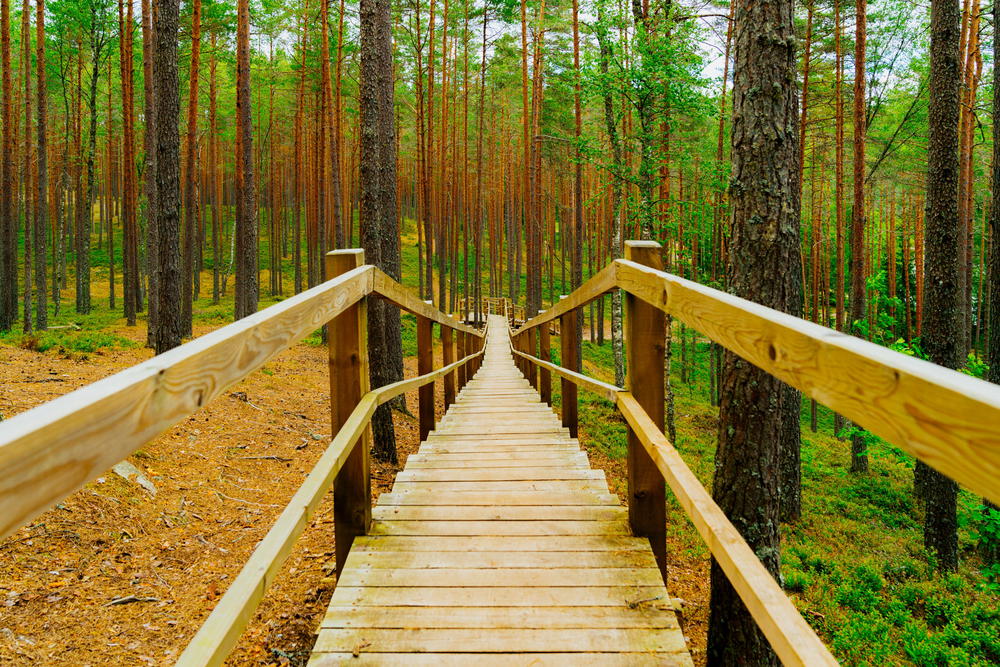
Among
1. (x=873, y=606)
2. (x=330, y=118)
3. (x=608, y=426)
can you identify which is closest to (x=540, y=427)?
(x=873, y=606)

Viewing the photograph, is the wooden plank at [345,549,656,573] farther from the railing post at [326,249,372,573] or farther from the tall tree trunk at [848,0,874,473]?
the tall tree trunk at [848,0,874,473]

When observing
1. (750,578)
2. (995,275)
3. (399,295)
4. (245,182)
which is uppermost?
(245,182)

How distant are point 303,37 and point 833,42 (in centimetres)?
1582

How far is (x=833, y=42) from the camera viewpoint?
1548 centimetres

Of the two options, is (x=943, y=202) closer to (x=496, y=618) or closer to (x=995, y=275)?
(x=995, y=275)

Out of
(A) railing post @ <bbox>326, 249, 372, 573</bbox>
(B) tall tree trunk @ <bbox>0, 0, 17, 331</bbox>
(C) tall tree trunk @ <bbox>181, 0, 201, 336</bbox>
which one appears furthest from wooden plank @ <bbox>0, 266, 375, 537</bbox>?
(B) tall tree trunk @ <bbox>0, 0, 17, 331</bbox>

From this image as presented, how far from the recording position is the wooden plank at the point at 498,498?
3127 mm

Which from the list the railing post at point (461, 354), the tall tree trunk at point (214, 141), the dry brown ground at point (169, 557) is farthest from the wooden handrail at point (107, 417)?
the tall tree trunk at point (214, 141)

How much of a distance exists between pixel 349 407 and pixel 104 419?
5.66 ft

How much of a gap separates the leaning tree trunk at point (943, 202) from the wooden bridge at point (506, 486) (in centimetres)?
681

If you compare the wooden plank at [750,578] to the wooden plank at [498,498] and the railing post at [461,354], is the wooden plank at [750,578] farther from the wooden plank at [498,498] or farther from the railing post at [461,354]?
the railing post at [461,354]

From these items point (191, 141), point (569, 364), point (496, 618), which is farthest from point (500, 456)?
point (191, 141)

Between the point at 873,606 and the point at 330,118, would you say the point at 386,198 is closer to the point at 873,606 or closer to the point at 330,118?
the point at 873,606

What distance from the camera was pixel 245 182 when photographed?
13.4 m
